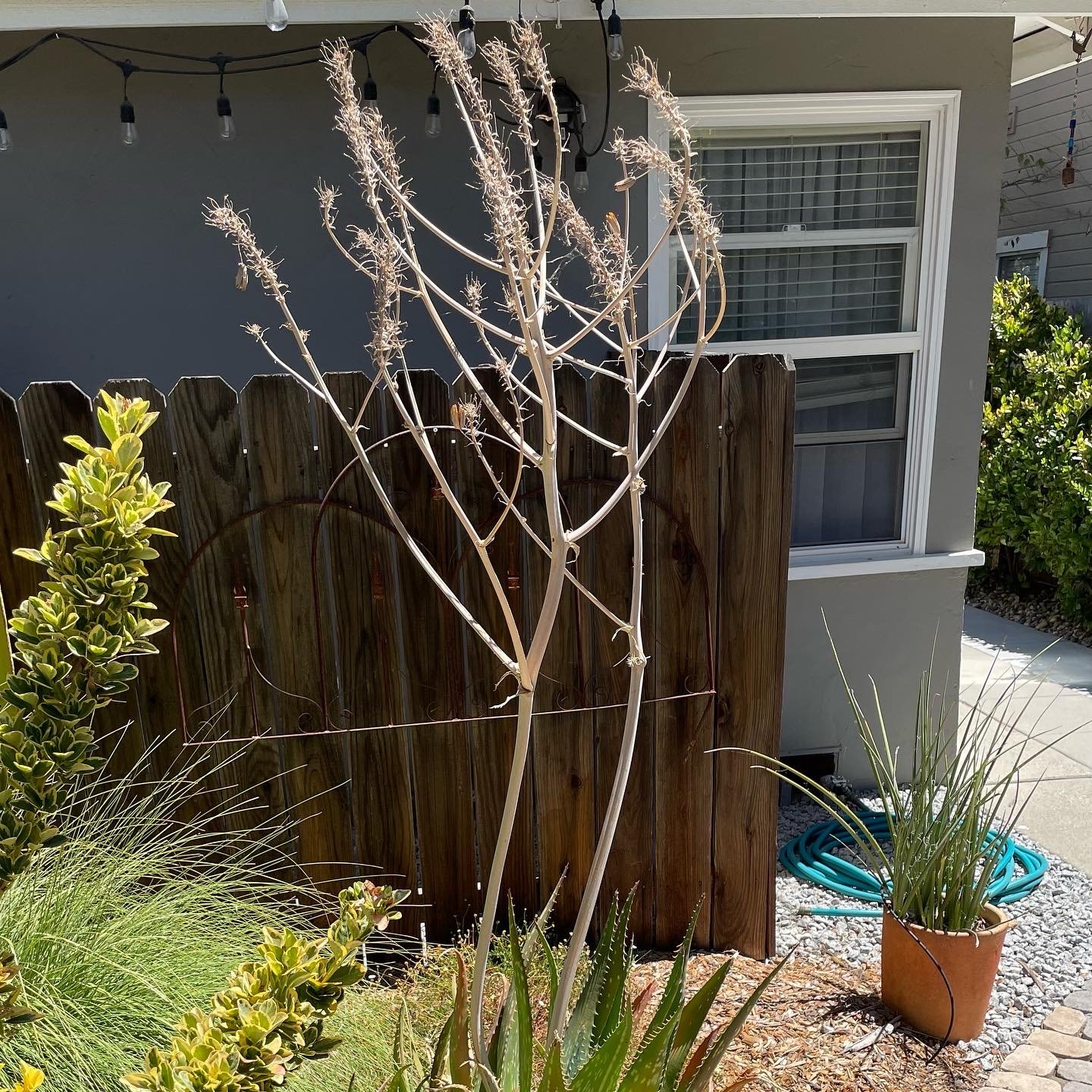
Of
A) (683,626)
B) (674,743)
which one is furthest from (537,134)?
(674,743)

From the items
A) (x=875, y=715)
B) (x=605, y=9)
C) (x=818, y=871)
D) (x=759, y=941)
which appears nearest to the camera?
(x=759, y=941)

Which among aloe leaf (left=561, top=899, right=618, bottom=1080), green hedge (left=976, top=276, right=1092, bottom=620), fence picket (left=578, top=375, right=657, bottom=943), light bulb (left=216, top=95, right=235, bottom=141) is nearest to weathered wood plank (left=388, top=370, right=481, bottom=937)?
fence picket (left=578, top=375, right=657, bottom=943)

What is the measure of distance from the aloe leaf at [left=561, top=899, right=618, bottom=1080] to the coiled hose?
1639 millimetres

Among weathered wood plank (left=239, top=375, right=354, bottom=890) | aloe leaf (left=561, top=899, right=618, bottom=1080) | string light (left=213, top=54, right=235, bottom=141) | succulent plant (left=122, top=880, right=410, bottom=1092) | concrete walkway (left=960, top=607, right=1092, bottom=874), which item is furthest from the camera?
concrete walkway (left=960, top=607, right=1092, bottom=874)

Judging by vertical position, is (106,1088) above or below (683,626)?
below

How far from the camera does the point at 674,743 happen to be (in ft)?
9.11

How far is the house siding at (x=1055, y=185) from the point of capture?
7.86 meters

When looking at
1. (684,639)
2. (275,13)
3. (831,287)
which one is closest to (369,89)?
(275,13)

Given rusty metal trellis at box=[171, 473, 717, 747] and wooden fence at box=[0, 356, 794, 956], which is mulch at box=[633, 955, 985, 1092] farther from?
rusty metal trellis at box=[171, 473, 717, 747]

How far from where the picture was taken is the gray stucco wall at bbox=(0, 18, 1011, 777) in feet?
11.7

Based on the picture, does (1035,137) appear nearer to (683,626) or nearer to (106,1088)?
(683,626)

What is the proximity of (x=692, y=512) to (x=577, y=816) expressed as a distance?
970 millimetres

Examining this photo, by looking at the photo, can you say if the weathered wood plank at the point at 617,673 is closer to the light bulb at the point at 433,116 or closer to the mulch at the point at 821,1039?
the mulch at the point at 821,1039

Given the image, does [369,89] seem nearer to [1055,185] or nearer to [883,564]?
[883,564]
